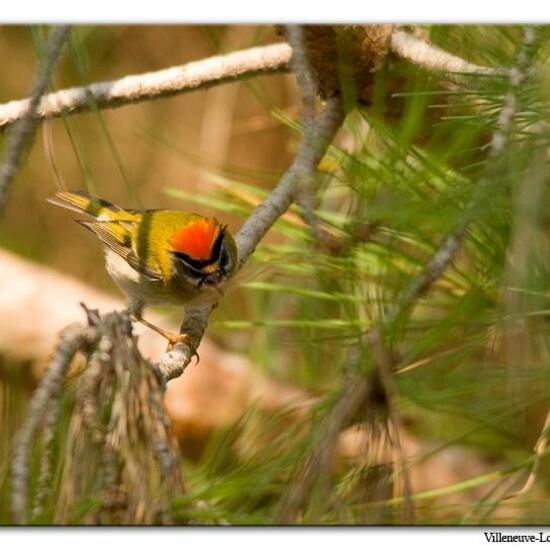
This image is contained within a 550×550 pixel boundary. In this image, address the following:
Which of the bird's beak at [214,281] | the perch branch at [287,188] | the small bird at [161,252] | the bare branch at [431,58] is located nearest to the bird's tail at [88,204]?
the small bird at [161,252]

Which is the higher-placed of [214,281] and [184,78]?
[184,78]

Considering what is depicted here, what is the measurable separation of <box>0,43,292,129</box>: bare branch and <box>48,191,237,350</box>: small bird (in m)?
0.24

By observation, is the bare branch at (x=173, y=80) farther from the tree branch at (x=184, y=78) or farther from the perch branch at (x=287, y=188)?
the perch branch at (x=287, y=188)

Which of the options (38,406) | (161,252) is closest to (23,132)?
(38,406)

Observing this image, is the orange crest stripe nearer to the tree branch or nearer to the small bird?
the small bird

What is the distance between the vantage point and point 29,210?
10.3ft

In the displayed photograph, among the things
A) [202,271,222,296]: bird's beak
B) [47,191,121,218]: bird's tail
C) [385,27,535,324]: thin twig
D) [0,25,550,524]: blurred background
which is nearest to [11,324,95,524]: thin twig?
[0,25,550,524]: blurred background

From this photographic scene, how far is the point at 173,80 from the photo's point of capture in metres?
1.98

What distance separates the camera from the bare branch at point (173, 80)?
73.5 inches

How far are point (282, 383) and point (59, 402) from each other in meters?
2.10

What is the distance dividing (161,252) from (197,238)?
0.16 m

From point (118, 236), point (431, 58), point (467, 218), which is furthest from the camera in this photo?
point (118, 236)

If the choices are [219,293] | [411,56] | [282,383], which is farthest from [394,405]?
[282,383]

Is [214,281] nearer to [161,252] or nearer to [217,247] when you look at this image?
[217,247]
